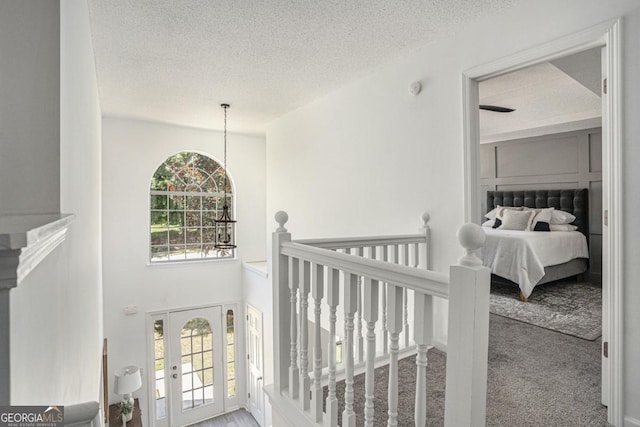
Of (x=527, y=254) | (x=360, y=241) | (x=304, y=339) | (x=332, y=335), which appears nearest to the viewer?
(x=332, y=335)

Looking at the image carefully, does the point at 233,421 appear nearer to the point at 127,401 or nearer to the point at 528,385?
the point at 127,401

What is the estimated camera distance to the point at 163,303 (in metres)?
5.42

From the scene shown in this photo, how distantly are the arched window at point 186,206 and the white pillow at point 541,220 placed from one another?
15.7 feet

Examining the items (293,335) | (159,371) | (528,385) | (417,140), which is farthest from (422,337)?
(159,371)

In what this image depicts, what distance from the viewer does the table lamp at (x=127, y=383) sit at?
4.59 m

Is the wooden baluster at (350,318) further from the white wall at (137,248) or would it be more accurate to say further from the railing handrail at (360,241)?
the white wall at (137,248)

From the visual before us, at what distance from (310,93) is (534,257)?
303cm

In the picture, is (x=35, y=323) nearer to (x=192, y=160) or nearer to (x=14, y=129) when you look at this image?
(x=14, y=129)

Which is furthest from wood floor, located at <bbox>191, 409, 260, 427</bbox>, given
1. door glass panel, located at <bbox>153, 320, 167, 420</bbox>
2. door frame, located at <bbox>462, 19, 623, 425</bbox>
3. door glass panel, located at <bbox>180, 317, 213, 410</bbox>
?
door frame, located at <bbox>462, 19, 623, 425</bbox>

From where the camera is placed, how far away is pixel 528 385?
1.94 m

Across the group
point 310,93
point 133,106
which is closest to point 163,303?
point 133,106

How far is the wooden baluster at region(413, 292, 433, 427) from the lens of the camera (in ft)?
3.49

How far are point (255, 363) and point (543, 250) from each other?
4.63 metres

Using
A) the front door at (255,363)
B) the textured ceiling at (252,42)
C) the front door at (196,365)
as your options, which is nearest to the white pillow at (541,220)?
the textured ceiling at (252,42)
